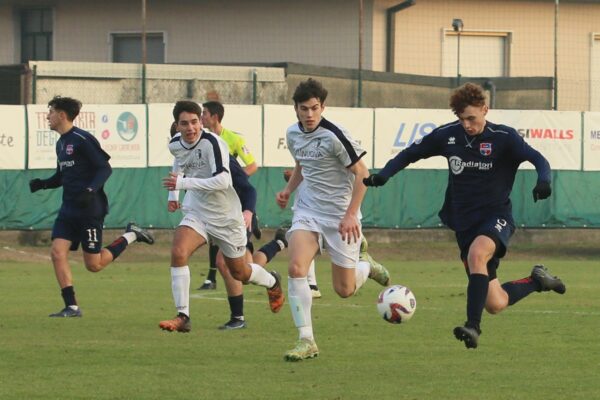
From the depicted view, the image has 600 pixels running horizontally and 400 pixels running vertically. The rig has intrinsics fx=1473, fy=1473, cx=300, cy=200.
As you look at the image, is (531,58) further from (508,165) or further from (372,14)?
(508,165)

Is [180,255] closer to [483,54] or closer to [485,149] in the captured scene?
[485,149]

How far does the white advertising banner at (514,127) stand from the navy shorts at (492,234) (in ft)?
52.4

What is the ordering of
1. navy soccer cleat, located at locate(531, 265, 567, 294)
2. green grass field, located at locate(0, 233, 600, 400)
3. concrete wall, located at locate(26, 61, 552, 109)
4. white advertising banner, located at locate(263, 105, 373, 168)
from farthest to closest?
concrete wall, located at locate(26, 61, 552, 109)
white advertising banner, located at locate(263, 105, 373, 168)
navy soccer cleat, located at locate(531, 265, 567, 294)
green grass field, located at locate(0, 233, 600, 400)

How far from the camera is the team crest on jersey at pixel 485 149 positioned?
34.7 feet

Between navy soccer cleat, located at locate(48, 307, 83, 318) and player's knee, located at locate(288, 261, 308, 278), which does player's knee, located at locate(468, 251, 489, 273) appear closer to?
player's knee, located at locate(288, 261, 308, 278)

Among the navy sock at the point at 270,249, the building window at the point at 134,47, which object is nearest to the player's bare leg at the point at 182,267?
the navy sock at the point at 270,249

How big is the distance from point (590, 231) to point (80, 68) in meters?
10.3

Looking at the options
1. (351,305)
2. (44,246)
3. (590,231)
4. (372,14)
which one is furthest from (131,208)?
(372,14)

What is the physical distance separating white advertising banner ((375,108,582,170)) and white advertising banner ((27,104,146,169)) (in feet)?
14.5

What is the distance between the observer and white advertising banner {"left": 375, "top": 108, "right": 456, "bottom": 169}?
2688 cm

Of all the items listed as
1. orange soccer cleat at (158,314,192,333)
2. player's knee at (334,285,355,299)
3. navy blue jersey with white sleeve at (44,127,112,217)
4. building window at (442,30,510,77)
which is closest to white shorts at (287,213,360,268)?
player's knee at (334,285,355,299)

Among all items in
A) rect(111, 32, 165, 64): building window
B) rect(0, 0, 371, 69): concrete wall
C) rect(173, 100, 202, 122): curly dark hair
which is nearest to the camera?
rect(173, 100, 202, 122): curly dark hair

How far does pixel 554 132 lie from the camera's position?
90.5 ft

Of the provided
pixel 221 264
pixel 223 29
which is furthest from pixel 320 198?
pixel 223 29
